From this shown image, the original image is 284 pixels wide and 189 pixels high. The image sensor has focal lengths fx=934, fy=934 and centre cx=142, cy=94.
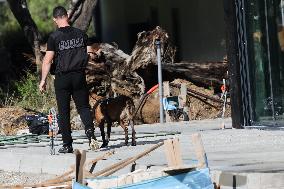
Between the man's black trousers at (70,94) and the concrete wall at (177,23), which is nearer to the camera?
the man's black trousers at (70,94)

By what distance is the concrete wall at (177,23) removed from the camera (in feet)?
92.7

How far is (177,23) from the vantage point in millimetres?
29969

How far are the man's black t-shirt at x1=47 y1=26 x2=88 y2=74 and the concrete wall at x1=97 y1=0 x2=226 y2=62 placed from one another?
49.2ft

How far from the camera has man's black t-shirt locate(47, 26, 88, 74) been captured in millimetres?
13047

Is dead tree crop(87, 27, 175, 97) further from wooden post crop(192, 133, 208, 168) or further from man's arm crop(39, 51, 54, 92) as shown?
wooden post crop(192, 133, 208, 168)

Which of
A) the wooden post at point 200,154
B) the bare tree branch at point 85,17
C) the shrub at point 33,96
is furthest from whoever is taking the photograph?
the bare tree branch at point 85,17

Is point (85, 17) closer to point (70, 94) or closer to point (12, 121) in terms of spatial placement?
point (12, 121)

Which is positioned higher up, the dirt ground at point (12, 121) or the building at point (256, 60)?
the building at point (256, 60)

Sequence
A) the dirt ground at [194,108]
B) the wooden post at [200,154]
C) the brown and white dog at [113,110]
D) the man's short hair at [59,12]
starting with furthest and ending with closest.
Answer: the dirt ground at [194,108], the brown and white dog at [113,110], the man's short hair at [59,12], the wooden post at [200,154]

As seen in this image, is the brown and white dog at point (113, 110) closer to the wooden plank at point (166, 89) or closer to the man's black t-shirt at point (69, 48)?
the man's black t-shirt at point (69, 48)

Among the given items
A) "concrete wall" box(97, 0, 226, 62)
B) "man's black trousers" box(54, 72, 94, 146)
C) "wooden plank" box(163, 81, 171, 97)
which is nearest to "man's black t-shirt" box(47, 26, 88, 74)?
"man's black trousers" box(54, 72, 94, 146)

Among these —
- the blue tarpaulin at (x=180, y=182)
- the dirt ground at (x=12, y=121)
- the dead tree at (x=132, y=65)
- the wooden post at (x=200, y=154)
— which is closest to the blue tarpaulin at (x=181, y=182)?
the blue tarpaulin at (x=180, y=182)

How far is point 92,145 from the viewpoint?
44.8 feet

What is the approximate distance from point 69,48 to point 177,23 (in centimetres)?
1714
